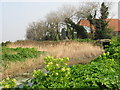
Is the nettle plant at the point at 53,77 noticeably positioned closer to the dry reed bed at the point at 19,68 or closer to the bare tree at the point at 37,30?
the dry reed bed at the point at 19,68

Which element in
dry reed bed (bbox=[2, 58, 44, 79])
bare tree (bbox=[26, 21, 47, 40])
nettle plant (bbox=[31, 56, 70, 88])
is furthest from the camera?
bare tree (bbox=[26, 21, 47, 40])

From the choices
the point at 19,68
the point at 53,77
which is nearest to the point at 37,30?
the point at 19,68

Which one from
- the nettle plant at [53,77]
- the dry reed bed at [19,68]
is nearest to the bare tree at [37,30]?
the dry reed bed at [19,68]

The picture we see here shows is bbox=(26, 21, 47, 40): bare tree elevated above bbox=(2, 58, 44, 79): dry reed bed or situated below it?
above

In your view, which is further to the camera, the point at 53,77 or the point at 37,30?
the point at 37,30

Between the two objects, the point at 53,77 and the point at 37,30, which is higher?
the point at 37,30

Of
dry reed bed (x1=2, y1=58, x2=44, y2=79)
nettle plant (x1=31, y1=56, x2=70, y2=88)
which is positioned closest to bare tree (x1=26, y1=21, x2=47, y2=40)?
dry reed bed (x1=2, y1=58, x2=44, y2=79)

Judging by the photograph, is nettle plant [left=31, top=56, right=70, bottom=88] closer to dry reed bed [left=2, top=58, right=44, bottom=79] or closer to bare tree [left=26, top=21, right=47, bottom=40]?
dry reed bed [left=2, top=58, right=44, bottom=79]

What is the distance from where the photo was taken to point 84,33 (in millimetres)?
20625

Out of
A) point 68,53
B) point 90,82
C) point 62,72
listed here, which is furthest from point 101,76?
point 68,53

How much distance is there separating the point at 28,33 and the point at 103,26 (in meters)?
16.7

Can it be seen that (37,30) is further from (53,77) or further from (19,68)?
(53,77)

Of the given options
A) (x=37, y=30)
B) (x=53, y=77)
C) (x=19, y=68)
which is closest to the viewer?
(x=53, y=77)

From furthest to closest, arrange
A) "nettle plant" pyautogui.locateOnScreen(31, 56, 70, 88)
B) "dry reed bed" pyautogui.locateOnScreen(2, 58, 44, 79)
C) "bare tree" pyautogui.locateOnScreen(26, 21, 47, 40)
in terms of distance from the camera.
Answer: "bare tree" pyautogui.locateOnScreen(26, 21, 47, 40) < "dry reed bed" pyautogui.locateOnScreen(2, 58, 44, 79) < "nettle plant" pyautogui.locateOnScreen(31, 56, 70, 88)
